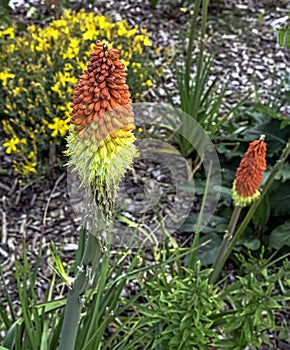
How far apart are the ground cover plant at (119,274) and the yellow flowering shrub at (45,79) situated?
2.03ft

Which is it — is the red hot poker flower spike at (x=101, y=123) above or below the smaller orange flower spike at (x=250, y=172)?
above

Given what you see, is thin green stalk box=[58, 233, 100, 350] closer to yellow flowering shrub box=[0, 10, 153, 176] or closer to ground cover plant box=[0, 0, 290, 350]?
ground cover plant box=[0, 0, 290, 350]

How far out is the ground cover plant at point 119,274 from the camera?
1.50 meters

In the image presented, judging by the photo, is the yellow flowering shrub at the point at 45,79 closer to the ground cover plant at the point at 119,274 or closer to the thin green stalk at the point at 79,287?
the ground cover plant at the point at 119,274

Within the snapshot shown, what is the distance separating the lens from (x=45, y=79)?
3.88m

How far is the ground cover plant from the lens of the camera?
1.50 m

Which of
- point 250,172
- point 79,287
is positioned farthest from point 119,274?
point 79,287

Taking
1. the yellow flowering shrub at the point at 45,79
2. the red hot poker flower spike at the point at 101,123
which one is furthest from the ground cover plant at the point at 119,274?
the yellow flowering shrub at the point at 45,79

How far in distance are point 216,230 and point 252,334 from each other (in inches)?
43.3

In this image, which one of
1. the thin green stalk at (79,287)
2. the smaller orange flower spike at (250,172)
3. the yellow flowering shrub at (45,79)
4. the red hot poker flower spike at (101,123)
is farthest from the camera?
the yellow flowering shrub at (45,79)

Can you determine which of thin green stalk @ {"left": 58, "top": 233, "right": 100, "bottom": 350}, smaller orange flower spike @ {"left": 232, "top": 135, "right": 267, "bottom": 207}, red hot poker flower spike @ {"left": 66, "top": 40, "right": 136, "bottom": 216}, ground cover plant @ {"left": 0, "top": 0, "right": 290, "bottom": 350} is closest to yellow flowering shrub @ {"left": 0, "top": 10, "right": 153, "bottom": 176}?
ground cover plant @ {"left": 0, "top": 0, "right": 290, "bottom": 350}

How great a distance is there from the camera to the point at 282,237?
11.1ft

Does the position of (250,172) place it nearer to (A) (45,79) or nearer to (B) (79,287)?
(B) (79,287)

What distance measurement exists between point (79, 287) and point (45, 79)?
250cm
